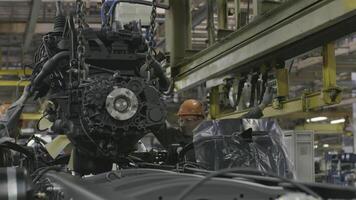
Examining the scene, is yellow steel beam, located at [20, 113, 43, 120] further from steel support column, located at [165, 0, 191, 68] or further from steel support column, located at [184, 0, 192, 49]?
steel support column, located at [184, 0, 192, 49]

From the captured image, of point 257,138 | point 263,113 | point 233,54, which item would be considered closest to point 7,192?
point 257,138

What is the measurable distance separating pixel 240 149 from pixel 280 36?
73cm

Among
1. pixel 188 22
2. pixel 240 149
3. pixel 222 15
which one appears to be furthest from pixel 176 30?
pixel 240 149

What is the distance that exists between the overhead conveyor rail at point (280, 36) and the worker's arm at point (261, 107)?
247 mm

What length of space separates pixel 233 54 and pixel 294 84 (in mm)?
9214

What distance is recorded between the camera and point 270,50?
3.33m

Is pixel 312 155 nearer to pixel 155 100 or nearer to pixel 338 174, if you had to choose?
pixel 155 100

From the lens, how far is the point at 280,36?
10.3 ft

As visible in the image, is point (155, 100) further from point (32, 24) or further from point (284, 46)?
point (32, 24)

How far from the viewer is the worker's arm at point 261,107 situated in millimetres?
3871

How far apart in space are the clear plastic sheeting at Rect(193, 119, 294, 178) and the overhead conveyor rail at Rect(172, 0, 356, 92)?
1.91 ft

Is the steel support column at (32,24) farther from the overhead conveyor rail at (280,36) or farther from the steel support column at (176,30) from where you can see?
the overhead conveyor rail at (280,36)

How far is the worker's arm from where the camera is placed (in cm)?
387

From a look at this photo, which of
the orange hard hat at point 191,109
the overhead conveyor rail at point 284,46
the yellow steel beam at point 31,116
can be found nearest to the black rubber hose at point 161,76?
the overhead conveyor rail at point 284,46
